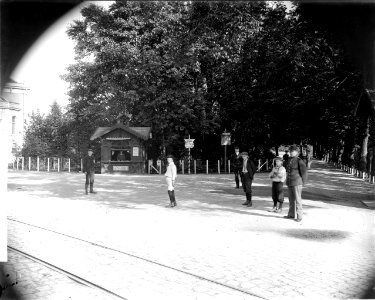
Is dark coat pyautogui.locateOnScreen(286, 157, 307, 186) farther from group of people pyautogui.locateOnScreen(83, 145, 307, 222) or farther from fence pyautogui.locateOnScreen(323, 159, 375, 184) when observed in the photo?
fence pyautogui.locateOnScreen(323, 159, 375, 184)

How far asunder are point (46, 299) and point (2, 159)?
154 cm

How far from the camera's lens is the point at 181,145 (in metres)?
16.8

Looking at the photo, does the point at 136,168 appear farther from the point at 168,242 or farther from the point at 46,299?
the point at 46,299

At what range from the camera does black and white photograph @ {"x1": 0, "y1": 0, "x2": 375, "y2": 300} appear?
4.50m

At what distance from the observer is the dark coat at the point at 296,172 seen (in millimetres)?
9359

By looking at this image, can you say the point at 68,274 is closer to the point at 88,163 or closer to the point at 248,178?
the point at 248,178

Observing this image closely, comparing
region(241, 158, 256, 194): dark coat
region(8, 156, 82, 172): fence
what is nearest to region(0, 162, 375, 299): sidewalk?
region(241, 158, 256, 194): dark coat

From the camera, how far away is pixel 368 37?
17.1ft

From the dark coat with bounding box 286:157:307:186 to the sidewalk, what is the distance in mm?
918

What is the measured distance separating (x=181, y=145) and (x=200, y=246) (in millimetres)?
10358

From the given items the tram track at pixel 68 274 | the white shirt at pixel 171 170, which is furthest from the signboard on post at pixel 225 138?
the tram track at pixel 68 274

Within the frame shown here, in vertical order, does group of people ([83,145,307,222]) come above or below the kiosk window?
below

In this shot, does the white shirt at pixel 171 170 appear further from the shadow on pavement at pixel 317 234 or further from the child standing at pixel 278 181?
the shadow on pavement at pixel 317 234

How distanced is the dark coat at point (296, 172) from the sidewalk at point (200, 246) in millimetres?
918
